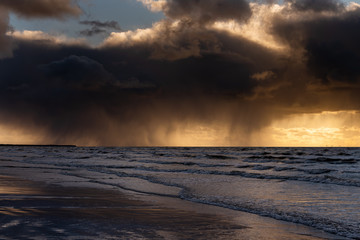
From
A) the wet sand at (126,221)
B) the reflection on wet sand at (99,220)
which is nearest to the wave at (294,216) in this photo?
the wet sand at (126,221)

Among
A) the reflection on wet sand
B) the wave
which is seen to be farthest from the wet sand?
the wave

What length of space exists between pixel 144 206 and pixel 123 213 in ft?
4.83

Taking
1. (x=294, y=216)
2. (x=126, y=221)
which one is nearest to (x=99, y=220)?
(x=126, y=221)

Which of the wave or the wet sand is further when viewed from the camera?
the wave

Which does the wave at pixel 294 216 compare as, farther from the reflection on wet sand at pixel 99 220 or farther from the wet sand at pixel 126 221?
the reflection on wet sand at pixel 99 220

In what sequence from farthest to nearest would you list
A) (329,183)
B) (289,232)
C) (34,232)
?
(329,183)
(289,232)
(34,232)

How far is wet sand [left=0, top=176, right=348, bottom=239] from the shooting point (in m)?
7.13

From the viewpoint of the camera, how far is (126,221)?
27.9ft

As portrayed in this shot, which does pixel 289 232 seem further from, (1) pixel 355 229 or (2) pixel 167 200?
(2) pixel 167 200

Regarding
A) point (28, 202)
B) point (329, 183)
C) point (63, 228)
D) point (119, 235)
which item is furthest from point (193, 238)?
point (329, 183)

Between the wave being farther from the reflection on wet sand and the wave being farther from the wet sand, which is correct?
the reflection on wet sand

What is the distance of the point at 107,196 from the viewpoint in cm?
1310

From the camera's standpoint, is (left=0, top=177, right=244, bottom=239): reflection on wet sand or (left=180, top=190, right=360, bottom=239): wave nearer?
(left=0, top=177, right=244, bottom=239): reflection on wet sand

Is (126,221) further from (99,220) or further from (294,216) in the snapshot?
(294,216)
